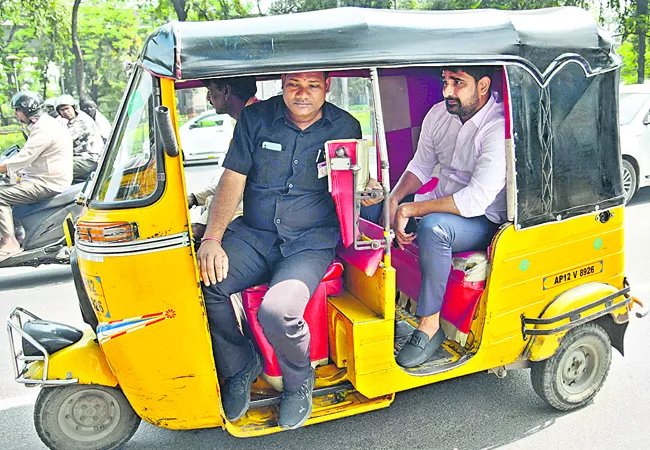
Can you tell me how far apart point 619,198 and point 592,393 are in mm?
1185

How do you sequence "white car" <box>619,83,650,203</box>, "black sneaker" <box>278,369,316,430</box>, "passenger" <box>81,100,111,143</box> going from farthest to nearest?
"passenger" <box>81,100,111,143</box> → "white car" <box>619,83,650,203</box> → "black sneaker" <box>278,369,316,430</box>

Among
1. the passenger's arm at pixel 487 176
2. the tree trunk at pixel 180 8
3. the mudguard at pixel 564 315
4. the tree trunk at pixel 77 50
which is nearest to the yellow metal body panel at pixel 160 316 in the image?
the passenger's arm at pixel 487 176

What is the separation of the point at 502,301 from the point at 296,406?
122 centimetres

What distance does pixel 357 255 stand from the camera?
3.09 m

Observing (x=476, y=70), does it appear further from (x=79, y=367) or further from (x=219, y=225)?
(x=79, y=367)

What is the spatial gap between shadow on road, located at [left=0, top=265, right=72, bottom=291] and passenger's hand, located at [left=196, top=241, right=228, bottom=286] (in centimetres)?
420

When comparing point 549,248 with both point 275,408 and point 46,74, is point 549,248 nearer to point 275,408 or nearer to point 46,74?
point 275,408

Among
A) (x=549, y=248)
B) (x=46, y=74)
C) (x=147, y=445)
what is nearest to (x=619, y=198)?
(x=549, y=248)

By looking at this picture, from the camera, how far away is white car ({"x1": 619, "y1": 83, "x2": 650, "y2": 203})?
8023 millimetres

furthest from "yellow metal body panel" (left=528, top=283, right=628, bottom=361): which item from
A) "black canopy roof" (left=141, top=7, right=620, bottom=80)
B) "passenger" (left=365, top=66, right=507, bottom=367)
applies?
"black canopy roof" (left=141, top=7, right=620, bottom=80)

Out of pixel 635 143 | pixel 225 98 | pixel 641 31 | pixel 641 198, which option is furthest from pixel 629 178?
pixel 641 31

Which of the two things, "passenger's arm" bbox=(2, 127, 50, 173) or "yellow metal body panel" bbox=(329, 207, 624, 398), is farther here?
"passenger's arm" bbox=(2, 127, 50, 173)

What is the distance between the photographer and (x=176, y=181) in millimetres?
2537

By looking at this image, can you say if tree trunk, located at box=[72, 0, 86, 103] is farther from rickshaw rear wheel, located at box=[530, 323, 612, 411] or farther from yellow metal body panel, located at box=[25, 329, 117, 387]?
rickshaw rear wheel, located at box=[530, 323, 612, 411]
